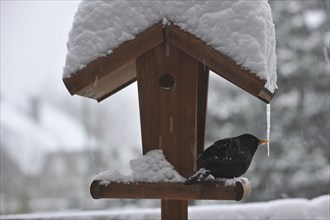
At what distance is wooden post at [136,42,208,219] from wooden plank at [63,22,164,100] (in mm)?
128

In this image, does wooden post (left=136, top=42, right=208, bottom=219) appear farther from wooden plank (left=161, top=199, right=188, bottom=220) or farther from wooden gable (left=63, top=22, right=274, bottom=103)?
wooden gable (left=63, top=22, right=274, bottom=103)

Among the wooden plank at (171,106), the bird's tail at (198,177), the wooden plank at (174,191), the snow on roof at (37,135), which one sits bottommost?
the wooden plank at (174,191)

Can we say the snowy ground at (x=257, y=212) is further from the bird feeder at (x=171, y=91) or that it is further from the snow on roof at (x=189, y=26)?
the snow on roof at (x=189, y=26)

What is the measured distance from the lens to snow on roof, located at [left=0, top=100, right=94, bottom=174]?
11523 mm

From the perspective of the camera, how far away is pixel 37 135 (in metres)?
12.7

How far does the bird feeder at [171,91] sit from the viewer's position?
1902 millimetres

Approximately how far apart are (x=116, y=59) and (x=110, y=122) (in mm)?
11456

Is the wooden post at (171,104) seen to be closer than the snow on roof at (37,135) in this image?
Yes

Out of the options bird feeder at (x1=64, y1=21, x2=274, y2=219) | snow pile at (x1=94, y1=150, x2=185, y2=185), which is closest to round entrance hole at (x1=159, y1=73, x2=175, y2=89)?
bird feeder at (x1=64, y1=21, x2=274, y2=219)

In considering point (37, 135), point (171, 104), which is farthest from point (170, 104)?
point (37, 135)

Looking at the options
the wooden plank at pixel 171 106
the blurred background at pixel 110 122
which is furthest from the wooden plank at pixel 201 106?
the blurred background at pixel 110 122

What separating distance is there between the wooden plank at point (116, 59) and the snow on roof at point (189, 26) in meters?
0.02

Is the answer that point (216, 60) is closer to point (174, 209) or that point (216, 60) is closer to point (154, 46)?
→ point (154, 46)

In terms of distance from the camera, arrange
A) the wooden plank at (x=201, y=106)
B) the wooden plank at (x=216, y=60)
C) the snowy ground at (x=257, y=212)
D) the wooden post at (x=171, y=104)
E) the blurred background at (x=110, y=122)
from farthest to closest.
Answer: the blurred background at (x=110, y=122)
the snowy ground at (x=257, y=212)
the wooden plank at (x=201, y=106)
the wooden post at (x=171, y=104)
the wooden plank at (x=216, y=60)
